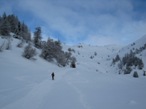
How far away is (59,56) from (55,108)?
52.3m

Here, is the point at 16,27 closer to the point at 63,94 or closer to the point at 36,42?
the point at 36,42

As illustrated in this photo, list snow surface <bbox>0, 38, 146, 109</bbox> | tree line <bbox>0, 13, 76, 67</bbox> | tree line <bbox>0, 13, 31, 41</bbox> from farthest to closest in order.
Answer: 1. tree line <bbox>0, 13, 31, 41</bbox>
2. tree line <bbox>0, 13, 76, 67</bbox>
3. snow surface <bbox>0, 38, 146, 109</bbox>

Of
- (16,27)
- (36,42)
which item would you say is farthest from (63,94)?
(16,27)

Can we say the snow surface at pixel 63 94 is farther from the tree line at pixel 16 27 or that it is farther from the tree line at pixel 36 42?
the tree line at pixel 16 27

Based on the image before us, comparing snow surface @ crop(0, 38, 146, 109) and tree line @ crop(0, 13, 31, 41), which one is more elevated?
tree line @ crop(0, 13, 31, 41)

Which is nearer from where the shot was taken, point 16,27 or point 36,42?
point 36,42

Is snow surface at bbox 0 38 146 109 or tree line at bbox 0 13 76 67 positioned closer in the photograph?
snow surface at bbox 0 38 146 109

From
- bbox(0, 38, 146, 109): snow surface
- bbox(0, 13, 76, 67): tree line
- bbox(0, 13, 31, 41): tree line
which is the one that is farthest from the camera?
bbox(0, 13, 31, 41): tree line

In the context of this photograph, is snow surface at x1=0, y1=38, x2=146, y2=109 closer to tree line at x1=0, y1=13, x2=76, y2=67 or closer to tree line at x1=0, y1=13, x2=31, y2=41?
tree line at x1=0, y1=13, x2=76, y2=67

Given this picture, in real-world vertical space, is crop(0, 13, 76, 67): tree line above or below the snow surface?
above

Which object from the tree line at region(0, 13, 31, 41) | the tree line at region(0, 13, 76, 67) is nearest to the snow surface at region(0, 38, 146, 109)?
the tree line at region(0, 13, 76, 67)

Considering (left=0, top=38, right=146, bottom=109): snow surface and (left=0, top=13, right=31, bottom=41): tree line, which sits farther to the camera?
(left=0, top=13, right=31, bottom=41): tree line

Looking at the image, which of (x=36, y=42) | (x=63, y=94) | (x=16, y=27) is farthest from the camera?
(x=16, y=27)

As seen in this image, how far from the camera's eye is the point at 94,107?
10.9 m
